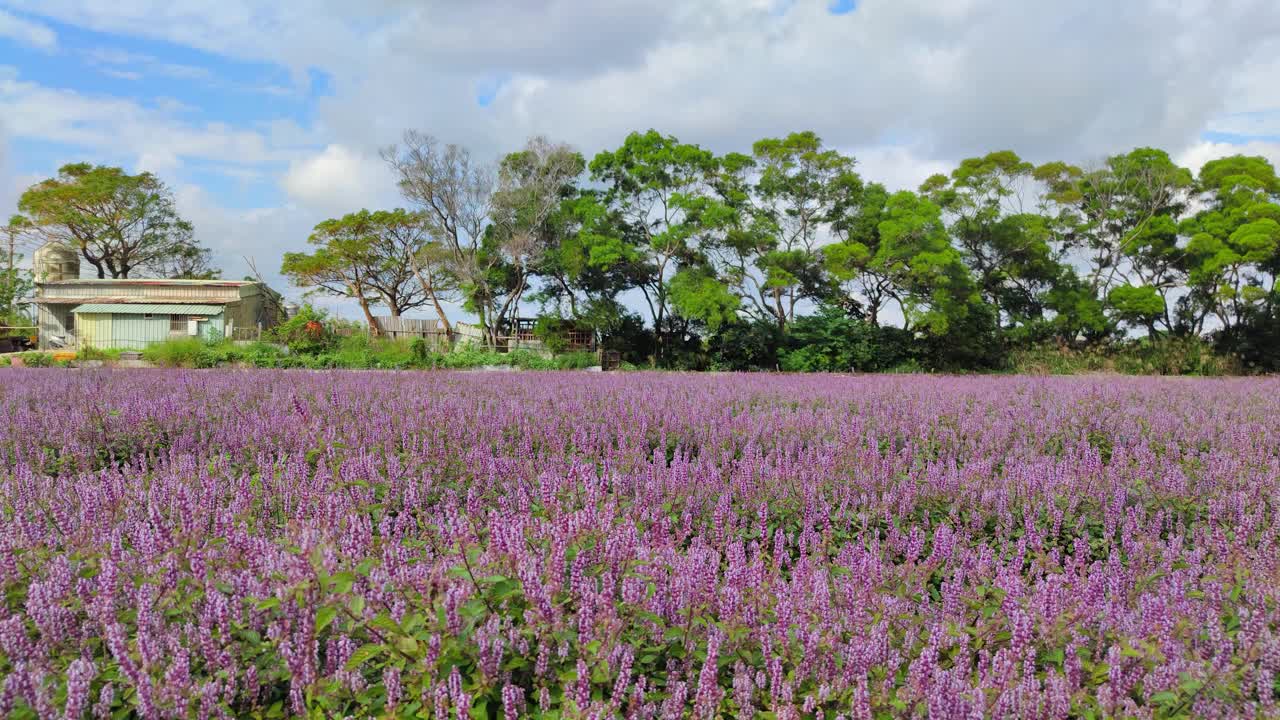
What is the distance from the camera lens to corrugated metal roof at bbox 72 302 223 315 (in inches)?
1312

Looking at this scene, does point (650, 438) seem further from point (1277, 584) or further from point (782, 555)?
point (1277, 584)

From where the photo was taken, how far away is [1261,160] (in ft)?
100

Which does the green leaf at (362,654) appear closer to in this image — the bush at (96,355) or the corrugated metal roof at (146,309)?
the bush at (96,355)

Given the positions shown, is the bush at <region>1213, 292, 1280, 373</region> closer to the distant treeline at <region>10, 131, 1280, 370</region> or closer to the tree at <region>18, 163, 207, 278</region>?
the distant treeline at <region>10, 131, 1280, 370</region>

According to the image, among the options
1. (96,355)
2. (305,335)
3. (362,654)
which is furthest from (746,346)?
(362,654)

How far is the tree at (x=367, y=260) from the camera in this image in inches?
1337

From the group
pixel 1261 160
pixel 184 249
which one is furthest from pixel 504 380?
pixel 184 249

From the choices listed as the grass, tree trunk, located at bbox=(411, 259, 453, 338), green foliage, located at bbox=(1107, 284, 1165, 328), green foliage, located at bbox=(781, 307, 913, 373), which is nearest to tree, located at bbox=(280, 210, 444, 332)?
tree trunk, located at bbox=(411, 259, 453, 338)

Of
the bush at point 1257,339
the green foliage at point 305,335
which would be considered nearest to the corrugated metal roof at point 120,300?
the green foliage at point 305,335

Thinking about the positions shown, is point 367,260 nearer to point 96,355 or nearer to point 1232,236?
point 96,355

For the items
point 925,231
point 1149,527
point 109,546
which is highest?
point 925,231

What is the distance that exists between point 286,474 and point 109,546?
1.33 m

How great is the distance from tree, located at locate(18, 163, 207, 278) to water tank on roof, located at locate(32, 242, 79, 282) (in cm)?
76

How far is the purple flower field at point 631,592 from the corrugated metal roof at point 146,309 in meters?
33.3
